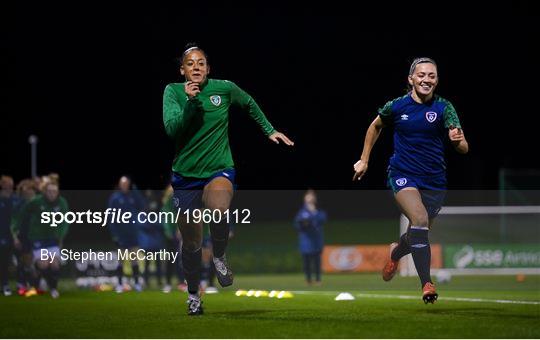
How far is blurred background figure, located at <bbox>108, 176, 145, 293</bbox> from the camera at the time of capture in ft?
69.1

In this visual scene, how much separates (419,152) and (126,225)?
426 inches

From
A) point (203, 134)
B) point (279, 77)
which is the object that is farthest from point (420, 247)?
point (279, 77)

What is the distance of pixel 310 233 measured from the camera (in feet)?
85.5

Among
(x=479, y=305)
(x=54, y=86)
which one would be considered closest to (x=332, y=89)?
(x=54, y=86)

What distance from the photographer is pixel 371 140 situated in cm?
1246

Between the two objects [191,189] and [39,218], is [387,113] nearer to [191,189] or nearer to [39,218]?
[191,189]

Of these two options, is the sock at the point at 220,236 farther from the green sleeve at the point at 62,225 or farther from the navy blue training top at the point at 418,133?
the green sleeve at the point at 62,225

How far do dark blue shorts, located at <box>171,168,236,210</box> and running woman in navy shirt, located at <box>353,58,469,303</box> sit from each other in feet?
4.90

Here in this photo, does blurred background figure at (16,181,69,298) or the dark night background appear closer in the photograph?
blurred background figure at (16,181,69,298)

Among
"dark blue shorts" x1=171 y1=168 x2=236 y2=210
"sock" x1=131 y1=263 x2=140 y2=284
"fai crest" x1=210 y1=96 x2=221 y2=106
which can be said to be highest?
"fai crest" x1=210 y1=96 x2=221 y2=106

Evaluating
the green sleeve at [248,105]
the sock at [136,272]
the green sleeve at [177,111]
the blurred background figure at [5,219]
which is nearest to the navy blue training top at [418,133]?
the green sleeve at [248,105]

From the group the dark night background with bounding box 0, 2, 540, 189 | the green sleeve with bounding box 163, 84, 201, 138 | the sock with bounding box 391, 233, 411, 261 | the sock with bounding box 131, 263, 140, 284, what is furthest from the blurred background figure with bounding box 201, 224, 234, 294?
the dark night background with bounding box 0, 2, 540, 189

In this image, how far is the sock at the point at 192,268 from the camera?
12.0 meters

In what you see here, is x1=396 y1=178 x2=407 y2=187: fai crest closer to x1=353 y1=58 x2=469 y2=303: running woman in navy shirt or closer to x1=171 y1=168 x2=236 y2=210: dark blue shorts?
x1=353 y1=58 x2=469 y2=303: running woman in navy shirt
